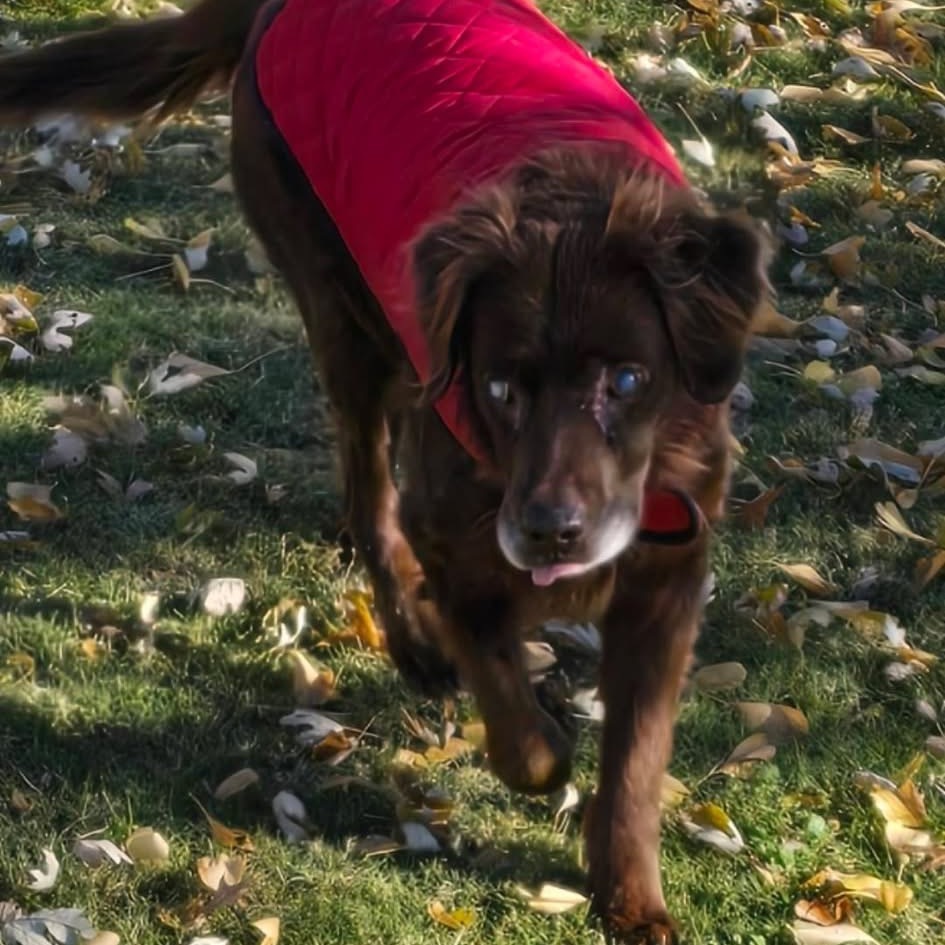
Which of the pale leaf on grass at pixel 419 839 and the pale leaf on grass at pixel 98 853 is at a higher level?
the pale leaf on grass at pixel 419 839

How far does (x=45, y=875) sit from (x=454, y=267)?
1402mm

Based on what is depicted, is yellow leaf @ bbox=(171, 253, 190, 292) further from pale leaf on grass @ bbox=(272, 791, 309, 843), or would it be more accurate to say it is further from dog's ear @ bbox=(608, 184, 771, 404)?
dog's ear @ bbox=(608, 184, 771, 404)

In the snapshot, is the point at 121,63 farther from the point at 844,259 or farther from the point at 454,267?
the point at 844,259

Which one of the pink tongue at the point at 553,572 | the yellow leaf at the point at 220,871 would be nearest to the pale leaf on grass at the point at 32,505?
the yellow leaf at the point at 220,871

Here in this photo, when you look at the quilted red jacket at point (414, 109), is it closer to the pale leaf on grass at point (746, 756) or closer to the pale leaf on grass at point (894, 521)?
the pale leaf on grass at point (746, 756)

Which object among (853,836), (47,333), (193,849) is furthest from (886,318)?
(193,849)

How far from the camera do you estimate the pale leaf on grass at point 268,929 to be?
10.5ft

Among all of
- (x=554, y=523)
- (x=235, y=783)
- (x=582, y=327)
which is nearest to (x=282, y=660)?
(x=235, y=783)

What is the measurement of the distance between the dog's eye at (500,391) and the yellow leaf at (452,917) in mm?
986

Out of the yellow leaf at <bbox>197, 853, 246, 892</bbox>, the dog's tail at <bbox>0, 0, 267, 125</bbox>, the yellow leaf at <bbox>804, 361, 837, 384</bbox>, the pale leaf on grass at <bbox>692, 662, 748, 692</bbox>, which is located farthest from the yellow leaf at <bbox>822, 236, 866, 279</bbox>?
the yellow leaf at <bbox>197, 853, 246, 892</bbox>

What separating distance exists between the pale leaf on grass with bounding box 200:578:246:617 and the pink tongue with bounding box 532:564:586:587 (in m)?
1.17

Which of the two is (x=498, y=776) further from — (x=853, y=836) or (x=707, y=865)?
(x=853, y=836)

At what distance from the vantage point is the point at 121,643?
4012 mm

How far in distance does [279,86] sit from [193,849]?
1643 millimetres
